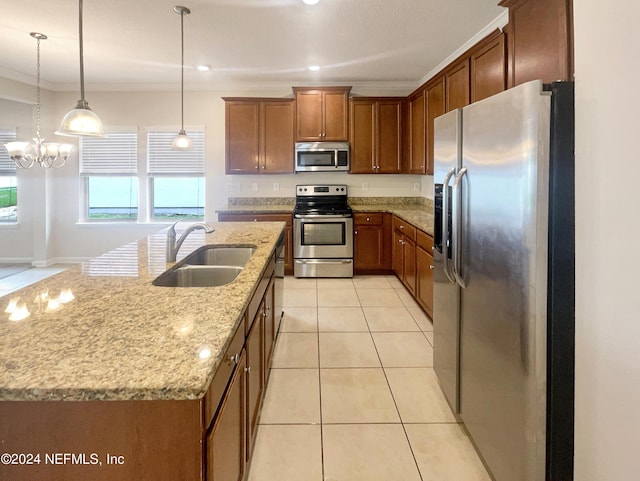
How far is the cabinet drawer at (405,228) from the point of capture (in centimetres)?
413

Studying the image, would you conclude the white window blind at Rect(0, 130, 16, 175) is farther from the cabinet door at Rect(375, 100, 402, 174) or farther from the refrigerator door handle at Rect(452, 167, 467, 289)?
the refrigerator door handle at Rect(452, 167, 467, 289)

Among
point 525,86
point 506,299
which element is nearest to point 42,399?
point 506,299

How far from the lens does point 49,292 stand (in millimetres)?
1554

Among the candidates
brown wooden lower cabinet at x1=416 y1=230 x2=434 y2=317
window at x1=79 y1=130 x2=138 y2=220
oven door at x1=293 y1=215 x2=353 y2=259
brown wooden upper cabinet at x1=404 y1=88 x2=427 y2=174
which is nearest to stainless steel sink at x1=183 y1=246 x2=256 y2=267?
brown wooden lower cabinet at x1=416 y1=230 x2=434 y2=317

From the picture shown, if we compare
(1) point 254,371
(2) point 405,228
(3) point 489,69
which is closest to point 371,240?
(2) point 405,228

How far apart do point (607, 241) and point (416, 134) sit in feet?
12.7

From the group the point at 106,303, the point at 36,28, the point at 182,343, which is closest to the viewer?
the point at 182,343

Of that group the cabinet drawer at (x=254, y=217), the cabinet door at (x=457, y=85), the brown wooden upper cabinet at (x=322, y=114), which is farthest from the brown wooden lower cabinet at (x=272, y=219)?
the cabinet door at (x=457, y=85)

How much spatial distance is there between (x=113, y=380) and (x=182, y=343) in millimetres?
211

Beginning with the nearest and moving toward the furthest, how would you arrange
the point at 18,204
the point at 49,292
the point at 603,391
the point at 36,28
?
the point at 603,391
the point at 49,292
the point at 36,28
the point at 18,204

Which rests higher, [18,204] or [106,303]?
[18,204]

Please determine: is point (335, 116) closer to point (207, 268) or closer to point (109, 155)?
point (109, 155)

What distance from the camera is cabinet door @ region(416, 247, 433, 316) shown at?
11.7 ft

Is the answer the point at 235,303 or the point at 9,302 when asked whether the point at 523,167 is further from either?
the point at 9,302
